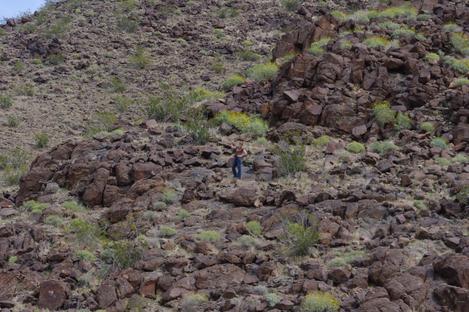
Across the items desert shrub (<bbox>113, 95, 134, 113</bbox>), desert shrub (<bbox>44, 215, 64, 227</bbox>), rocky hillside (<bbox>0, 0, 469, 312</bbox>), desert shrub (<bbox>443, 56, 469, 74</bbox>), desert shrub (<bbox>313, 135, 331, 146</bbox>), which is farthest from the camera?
desert shrub (<bbox>113, 95, 134, 113</bbox>)

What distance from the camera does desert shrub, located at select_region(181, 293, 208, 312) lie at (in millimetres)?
12992

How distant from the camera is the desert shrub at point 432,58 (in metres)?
23.6

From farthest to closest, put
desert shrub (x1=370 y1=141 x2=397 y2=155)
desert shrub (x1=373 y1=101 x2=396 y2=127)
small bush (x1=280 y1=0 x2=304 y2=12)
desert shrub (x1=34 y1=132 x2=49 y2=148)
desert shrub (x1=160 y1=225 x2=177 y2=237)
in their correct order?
small bush (x1=280 y1=0 x2=304 y2=12), desert shrub (x1=34 y1=132 x2=49 y2=148), desert shrub (x1=373 y1=101 x2=396 y2=127), desert shrub (x1=370 y1=141 x2=397 y2=155), desert shrub (x1=160 y1=225 x2=177 y2=237)

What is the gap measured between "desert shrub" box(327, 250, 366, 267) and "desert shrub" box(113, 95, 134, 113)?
18.4 meters

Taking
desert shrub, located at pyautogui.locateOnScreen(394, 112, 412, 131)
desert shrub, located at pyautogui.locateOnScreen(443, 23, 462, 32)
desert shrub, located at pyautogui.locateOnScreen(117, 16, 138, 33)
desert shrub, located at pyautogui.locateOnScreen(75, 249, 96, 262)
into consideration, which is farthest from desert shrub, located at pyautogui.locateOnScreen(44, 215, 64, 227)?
desert shrub, located at pyautogui.locateOnScreen(117, 16, 138, 33)

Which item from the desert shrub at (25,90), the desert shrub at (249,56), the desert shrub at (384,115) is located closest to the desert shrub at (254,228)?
the desert shrub at (384,115)

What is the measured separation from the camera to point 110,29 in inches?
1538

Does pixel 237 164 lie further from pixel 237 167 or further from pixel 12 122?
pixel 12 122

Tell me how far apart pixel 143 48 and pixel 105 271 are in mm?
23606

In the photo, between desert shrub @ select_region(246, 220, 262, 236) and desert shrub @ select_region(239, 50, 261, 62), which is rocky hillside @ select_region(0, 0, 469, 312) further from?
desert shrub @ select_region(239, 50, 261, 62)

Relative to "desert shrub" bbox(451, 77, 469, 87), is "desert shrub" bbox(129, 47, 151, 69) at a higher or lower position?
lower

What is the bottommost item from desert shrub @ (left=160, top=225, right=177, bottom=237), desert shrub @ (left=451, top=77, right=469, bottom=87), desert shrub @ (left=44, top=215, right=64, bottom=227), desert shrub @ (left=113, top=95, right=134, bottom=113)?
desert shrub @ (left=113, top=95, right=134, bottom=113)

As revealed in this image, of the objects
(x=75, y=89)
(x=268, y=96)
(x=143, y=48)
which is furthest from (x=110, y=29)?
(x=268, y=96)

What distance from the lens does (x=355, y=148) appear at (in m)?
19.9
